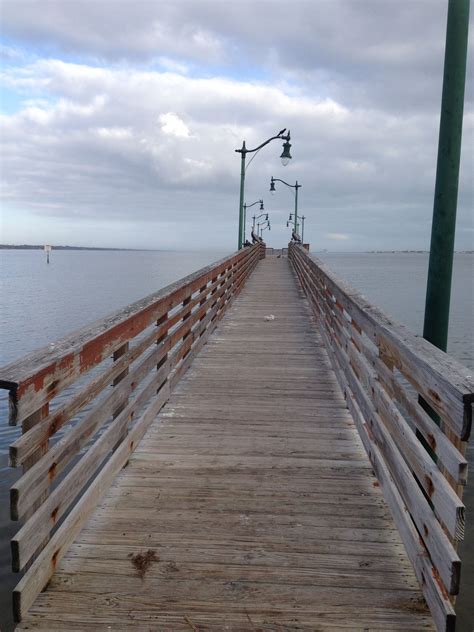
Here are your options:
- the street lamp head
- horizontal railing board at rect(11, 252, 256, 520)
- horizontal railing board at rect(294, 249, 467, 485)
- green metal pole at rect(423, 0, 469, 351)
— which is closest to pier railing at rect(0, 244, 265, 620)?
horizontal railing board at rect(11, 252, 256, 520)

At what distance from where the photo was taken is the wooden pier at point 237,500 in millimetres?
2441

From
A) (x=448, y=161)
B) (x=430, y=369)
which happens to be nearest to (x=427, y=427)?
(x=430, y=369)

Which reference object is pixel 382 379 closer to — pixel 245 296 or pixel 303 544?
pixel 303 544

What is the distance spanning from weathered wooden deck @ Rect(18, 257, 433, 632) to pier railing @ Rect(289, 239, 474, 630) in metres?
0.20

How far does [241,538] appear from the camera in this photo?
10.3 feet

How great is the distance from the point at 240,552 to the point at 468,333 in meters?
27.1

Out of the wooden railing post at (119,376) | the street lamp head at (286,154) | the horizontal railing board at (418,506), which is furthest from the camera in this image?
the street lamp head at (286,154)

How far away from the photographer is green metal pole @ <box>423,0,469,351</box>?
13.8 ft

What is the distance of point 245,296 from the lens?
15352 millimetres

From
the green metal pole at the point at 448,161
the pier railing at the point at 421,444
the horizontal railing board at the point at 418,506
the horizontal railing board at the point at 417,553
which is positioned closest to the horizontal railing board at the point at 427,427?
the pier railing at the point at 421,444

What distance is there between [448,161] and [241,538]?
325 cm

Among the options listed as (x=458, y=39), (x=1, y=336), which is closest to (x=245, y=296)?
(x=458, y=39)

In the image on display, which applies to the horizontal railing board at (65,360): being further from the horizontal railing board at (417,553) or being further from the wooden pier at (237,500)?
the horizontal railing board at (417,553)

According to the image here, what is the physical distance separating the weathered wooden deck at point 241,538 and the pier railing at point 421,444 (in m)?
0.20
